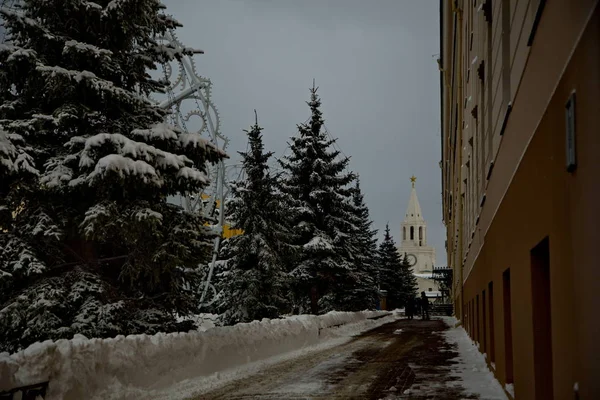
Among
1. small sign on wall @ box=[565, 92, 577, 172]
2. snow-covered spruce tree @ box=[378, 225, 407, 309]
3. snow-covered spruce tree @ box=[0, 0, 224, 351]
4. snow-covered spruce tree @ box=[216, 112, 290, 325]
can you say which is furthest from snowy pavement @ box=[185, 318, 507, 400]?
snow-covered spruce tree @ box=[378, 225, 407, 309]

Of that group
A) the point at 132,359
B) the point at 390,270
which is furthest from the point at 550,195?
the point at 390,270

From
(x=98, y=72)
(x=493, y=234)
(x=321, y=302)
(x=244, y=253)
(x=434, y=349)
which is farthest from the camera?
(x=321, y=302)

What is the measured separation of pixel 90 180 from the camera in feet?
40.5

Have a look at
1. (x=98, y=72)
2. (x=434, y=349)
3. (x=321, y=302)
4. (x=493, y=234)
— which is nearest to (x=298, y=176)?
(x=321, y=302)

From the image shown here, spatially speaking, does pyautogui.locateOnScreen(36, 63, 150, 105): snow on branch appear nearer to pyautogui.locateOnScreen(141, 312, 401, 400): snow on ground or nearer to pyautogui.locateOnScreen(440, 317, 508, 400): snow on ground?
pyautogui.locateOnScreen(141, 312, 401, 400): snow on ground

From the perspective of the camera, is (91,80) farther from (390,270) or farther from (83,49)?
(390,270)

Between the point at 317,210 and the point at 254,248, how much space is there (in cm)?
940

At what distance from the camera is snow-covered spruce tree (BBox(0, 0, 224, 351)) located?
12398mm

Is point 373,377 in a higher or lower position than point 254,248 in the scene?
lower

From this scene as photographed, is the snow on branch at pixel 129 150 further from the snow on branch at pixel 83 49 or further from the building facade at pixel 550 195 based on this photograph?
the building facade at pixel 550 195

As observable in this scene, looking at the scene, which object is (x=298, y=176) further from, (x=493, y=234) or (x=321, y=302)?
(x=493, y=234)

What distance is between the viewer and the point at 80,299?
1288 centimetres

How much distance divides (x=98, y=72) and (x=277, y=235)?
1377 centimetres

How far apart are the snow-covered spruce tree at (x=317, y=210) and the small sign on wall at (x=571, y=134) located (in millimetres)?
29548
